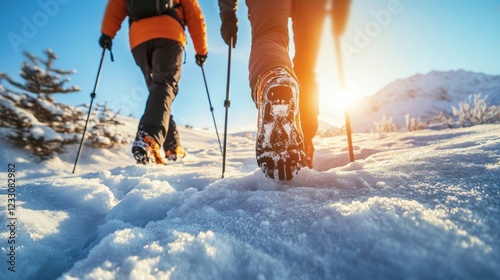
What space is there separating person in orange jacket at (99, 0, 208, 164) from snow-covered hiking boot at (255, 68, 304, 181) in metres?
1.21

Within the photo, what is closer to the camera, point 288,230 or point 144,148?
point 288,230

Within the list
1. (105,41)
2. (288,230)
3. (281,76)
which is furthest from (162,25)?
(288,230)

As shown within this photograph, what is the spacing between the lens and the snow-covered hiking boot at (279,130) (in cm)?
92

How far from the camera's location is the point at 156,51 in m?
2.23

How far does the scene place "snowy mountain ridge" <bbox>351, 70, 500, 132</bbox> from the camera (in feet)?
78.0

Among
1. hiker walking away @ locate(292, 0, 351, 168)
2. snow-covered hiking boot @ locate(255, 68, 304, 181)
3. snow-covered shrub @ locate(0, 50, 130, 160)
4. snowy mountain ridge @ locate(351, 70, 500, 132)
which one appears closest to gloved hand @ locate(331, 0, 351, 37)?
hiker walking away @ locate(292, 0, 351, 168)

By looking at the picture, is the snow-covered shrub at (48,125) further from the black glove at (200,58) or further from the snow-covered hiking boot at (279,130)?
the snow-covered hiking boot at (279,130)

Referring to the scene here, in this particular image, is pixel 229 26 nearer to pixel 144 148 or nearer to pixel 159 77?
pixel 159 77

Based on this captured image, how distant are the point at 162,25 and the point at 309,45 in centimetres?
135

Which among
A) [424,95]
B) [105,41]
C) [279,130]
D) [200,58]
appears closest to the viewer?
[279,130]

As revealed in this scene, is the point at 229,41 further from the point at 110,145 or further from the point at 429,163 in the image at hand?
the point at 110,145

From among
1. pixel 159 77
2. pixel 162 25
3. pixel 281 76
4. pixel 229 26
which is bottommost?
pixel 281 76

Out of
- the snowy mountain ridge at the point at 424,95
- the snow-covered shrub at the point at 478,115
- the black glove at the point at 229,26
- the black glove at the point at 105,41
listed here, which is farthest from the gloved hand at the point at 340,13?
the snowy mountain ridge at the point at 424,95

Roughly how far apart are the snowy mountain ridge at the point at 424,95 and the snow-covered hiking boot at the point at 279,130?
21417mm
